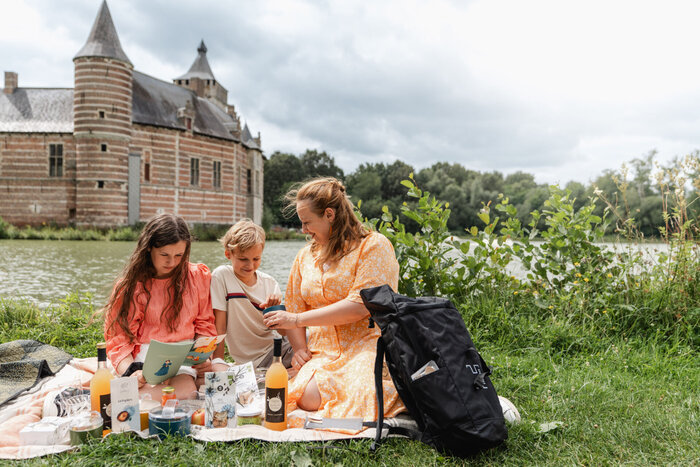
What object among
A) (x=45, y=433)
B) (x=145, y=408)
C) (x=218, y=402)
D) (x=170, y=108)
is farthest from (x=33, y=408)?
(x=170, y=108)

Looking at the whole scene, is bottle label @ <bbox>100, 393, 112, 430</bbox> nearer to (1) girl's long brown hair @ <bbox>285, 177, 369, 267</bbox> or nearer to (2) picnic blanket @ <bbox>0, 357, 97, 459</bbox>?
(2) picnic blanket @ <bbox>0, 357, 97, 459</bbox>

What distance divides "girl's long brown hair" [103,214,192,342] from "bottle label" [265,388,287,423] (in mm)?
969

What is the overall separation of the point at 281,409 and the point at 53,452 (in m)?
1.11

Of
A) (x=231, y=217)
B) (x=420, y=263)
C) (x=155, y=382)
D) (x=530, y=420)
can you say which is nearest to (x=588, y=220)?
(x=420, y=263)

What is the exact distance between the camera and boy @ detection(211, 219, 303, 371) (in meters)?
3.38

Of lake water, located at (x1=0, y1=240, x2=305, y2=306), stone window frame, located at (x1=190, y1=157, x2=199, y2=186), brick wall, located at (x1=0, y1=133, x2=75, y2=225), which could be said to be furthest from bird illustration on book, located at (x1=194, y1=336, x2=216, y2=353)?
stone window frame, located at (x1=190, y1=157, x2=199, y2=186)

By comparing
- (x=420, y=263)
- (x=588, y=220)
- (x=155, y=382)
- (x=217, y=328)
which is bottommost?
(x=155, y=382)

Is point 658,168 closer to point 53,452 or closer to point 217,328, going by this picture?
point 217,328

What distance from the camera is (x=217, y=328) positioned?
138 inches

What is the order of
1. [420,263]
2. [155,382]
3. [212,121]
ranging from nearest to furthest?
[155,382] → [420,263] → [212,121]

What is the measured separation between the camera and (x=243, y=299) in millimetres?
3510

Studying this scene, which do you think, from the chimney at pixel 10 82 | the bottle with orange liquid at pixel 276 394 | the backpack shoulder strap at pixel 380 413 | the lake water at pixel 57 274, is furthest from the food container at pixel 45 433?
the chimney at pixel 10 82

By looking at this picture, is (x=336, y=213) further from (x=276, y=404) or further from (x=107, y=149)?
(x=107, y=149)

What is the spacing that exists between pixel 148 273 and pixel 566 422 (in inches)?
109
